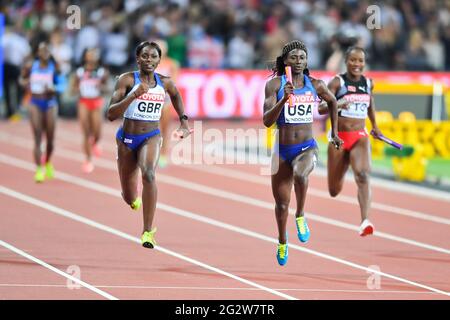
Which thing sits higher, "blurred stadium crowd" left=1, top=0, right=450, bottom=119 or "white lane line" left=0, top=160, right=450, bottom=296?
"blurred stadium crowd" left=1, top=0, right=450, bottom=119

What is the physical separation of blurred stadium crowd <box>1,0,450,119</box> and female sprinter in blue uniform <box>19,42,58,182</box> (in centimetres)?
787

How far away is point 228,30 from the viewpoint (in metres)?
28.0

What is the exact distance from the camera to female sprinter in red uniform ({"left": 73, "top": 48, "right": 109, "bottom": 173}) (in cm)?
1823

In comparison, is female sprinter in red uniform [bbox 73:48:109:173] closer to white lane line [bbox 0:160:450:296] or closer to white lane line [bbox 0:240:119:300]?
white lane line [bbox 0:160:450:296]

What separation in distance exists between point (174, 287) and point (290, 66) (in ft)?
7.03

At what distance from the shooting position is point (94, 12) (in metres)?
26.7

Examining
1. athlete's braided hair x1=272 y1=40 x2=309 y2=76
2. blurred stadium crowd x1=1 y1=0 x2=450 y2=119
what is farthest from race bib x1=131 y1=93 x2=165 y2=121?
blurred stadium crowd x1=1 y1=0 x2=450 y2=119

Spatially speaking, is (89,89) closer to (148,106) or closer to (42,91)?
(42,91)

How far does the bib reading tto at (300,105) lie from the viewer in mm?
10539

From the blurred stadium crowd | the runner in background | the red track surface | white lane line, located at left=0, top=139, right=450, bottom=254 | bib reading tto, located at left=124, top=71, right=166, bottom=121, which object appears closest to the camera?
the red track surface

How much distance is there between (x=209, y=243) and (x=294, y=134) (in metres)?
2.26

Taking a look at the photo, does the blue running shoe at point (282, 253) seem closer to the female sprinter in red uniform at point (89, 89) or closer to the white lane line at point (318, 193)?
the white lane line at point (318, 193)

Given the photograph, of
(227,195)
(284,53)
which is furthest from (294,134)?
(227,195)

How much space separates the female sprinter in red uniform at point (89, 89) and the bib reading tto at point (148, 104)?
7111mm
